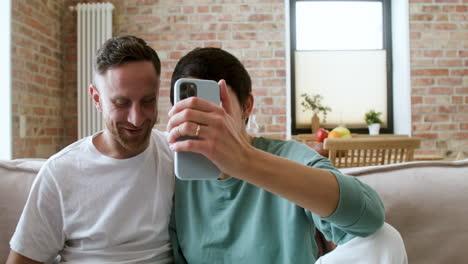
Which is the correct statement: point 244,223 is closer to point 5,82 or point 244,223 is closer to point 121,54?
point 121,54

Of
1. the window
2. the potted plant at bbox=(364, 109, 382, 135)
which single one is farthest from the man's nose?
the potted plant at bbox=(364, 109, 382, 135)

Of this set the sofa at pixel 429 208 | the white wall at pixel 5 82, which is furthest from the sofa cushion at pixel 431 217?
the white wall at pixel 5 82

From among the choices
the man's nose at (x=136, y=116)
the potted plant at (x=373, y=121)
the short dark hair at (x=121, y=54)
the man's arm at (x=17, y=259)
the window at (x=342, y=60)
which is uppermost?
the window at (x=342, y=60)

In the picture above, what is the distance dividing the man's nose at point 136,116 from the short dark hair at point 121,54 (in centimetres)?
12

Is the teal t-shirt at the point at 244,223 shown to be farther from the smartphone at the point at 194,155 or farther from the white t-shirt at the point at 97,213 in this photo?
the smartphone at the point at 194,155

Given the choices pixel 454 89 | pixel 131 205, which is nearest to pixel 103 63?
pixel 131 205

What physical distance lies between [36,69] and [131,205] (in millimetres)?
2626

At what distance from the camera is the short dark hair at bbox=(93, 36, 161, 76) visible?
100cm

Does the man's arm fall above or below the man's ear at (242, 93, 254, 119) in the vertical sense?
below

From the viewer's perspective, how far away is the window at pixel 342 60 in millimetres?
3863

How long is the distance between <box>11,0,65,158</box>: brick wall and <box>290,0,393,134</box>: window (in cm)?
224

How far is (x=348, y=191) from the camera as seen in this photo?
2.04 feet

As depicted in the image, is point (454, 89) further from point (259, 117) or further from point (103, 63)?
point (103, 63)

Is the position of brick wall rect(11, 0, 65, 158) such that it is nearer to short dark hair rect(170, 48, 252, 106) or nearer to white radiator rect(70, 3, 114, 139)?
white radiator rect(70, 3, 114, 139)
